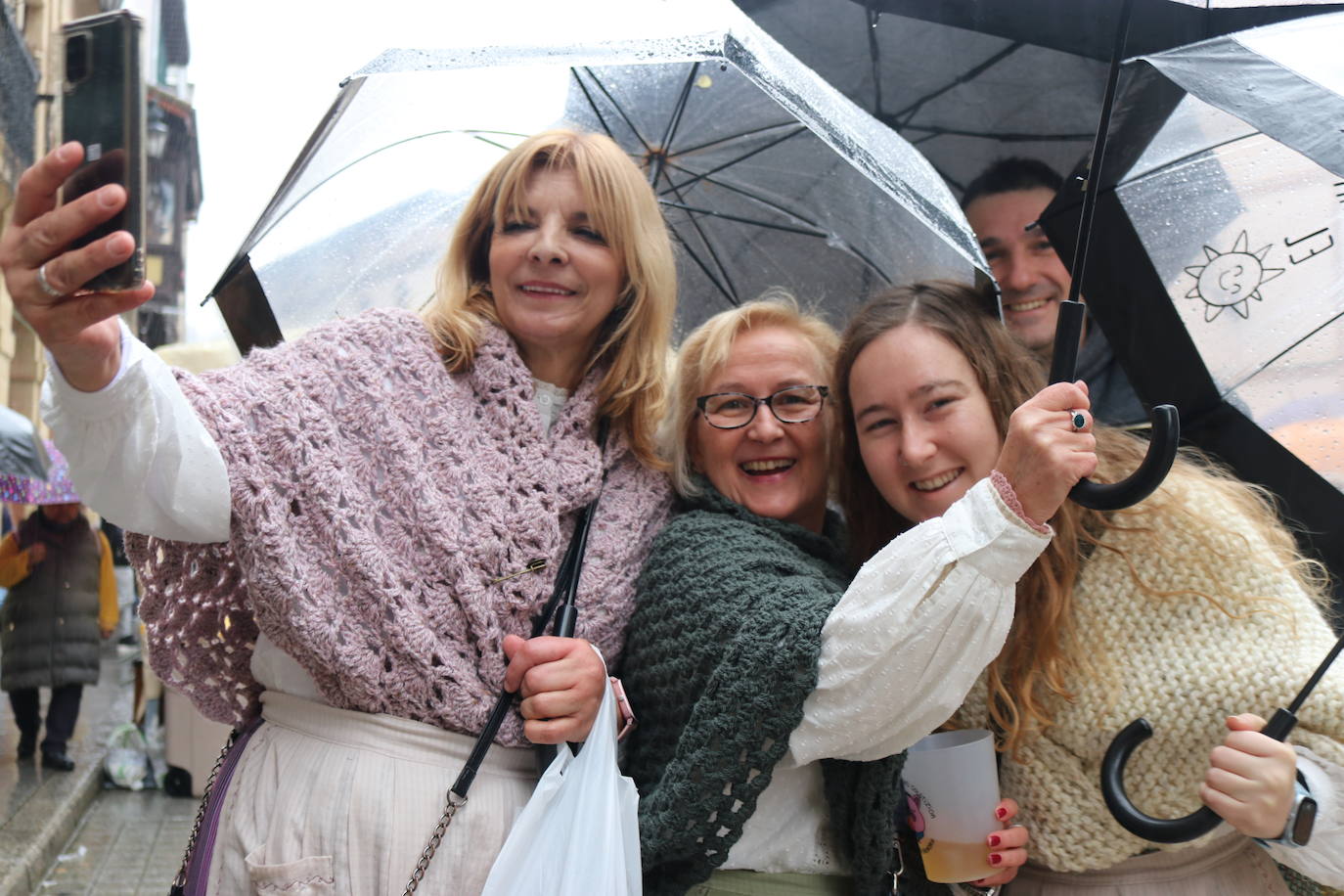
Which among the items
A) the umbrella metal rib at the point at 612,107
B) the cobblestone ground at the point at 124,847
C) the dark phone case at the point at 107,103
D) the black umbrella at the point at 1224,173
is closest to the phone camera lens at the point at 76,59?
the dark phone case at the point at 107,103

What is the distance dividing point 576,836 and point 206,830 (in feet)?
2.29

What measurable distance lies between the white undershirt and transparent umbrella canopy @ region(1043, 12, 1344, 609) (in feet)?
2.10

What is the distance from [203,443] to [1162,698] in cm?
169

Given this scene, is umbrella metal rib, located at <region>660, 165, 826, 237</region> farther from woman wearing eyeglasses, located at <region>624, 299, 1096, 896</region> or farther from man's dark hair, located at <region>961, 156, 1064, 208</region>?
woman wearing eyeglasses, located at <region>624, 299, 1096, 896</region>

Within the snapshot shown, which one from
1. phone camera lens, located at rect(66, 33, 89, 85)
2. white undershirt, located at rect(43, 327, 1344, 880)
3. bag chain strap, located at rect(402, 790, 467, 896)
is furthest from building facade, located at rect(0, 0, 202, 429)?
bag chain strap, located at rect(402, 790, 467, 896)

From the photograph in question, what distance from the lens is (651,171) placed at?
10.8 ft

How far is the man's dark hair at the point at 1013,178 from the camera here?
11.3ft

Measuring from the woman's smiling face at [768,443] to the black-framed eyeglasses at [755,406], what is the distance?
0.01 meters

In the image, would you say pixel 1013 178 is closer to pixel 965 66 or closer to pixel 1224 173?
pixel 965 66

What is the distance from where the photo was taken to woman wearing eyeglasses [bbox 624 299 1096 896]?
1.83 m

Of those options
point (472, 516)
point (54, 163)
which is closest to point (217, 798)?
point (472, 516)

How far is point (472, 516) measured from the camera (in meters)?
2.21

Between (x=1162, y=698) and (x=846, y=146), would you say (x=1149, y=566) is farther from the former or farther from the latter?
(x=846, y=146)

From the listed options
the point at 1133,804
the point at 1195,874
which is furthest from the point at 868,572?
the point at 1195,874
